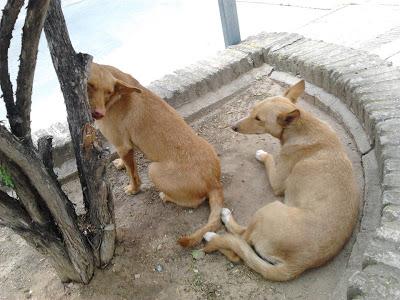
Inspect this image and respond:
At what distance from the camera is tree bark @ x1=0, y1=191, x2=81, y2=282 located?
246cm

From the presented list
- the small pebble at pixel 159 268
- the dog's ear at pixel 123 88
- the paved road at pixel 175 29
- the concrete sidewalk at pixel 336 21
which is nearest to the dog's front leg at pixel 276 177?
the small pebble at pixel 159 268

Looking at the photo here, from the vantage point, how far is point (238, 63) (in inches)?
192

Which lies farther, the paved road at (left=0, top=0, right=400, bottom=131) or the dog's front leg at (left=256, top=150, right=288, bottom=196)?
the paved road at (left=0, top=0, right=400, bottom=131)

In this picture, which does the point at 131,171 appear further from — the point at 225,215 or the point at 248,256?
the point at 248,256

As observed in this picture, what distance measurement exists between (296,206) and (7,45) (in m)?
1.94

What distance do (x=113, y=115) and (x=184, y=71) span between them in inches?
→ 65.2

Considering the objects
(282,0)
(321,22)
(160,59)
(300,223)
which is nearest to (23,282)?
(300,223)

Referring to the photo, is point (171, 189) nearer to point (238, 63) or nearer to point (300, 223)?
point (300, 223)

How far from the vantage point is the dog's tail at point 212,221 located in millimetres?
2965

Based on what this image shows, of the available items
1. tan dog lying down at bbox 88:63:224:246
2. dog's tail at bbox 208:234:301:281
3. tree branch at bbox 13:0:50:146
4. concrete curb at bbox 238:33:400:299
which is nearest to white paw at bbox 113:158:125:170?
tan dog lying down at bbox 88:63:224:246

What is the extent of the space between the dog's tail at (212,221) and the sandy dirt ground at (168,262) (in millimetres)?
130

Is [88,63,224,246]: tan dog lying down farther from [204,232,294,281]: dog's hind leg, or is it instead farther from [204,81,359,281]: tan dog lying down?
[204,81,359,281]: tan dog lying down

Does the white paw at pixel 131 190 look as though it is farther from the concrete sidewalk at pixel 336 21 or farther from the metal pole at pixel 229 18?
the concrete sidewalk at pixel 336 21

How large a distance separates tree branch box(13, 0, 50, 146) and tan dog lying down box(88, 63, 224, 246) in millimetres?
883
